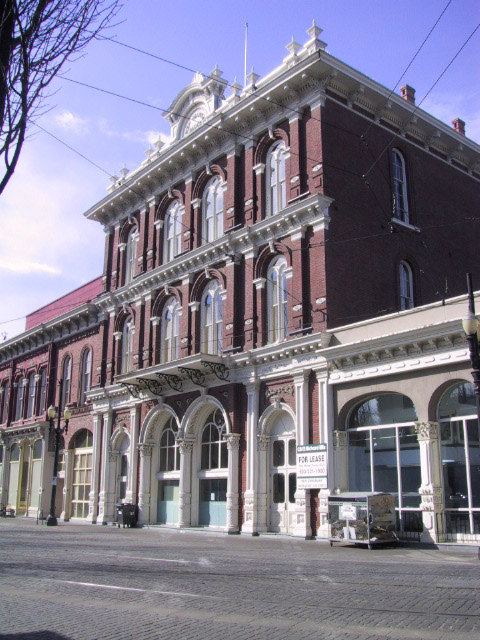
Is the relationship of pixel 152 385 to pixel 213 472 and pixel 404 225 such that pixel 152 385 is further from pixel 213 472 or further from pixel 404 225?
pixel 404 225

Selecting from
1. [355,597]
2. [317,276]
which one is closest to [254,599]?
[355,597]

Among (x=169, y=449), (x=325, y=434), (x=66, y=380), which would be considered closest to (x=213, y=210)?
(x=169, y=449)

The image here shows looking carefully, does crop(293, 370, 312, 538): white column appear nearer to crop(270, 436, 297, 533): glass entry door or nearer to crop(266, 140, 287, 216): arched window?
crop(270, 436, 297, 533): glass entry door

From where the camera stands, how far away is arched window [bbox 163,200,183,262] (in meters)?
31.1

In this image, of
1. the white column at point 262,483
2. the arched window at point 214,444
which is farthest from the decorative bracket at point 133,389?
the white column at point 262,483

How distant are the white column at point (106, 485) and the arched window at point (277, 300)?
478 inches

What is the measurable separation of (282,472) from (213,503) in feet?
13.9

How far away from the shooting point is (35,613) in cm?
856

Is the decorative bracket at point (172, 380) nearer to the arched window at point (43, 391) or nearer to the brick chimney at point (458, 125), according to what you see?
the arched window at point (43, 391)

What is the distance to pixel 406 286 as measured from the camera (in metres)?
26.0

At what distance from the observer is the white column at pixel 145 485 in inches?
1155

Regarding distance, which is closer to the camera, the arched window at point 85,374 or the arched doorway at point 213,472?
the arched doorway at point 213,472

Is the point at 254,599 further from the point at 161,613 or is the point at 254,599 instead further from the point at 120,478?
the point at 120,478

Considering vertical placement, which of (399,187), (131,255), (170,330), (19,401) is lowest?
(19,401)
